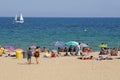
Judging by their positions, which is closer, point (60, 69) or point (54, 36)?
point (60, 69)

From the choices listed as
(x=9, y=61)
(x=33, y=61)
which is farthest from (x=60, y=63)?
(x=9, y=61)

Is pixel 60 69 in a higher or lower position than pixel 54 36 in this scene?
lower

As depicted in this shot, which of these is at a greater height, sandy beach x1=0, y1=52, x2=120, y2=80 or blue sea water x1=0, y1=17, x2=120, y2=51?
blue sea water x1=0, y1=17, x2=120, y2=51

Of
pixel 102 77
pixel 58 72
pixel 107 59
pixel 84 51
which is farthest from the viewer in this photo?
pixel 84 51

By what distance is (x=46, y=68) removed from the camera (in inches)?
778

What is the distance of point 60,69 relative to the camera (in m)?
19.4

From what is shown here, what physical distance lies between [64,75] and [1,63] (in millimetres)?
5873

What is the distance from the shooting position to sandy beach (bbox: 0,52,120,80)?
55.6 feet

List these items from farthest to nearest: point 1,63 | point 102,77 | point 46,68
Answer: point 1,63, point 46,68, point 102,77

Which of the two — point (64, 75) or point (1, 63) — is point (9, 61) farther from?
point (64, 75)

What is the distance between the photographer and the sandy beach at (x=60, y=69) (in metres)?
17.0

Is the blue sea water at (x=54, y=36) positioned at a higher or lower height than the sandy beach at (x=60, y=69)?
higher

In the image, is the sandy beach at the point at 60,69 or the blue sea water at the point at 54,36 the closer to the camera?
the sandy beach at the point at 60,69

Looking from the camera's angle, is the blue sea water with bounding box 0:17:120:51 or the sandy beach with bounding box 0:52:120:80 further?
the blue sea water with bounding box 0:17:120:51
